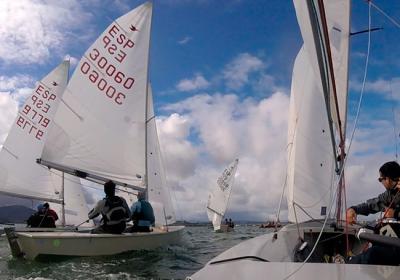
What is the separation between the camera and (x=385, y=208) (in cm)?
393

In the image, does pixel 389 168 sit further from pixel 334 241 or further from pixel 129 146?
pixel 129 146

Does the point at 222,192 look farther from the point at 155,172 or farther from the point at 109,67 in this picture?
the point at 109,67

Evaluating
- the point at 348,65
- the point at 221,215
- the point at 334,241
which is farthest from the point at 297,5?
the point at 221,215

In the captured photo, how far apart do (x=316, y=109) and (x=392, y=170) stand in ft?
28.7

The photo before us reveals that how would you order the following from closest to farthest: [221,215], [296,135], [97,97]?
[296,135], [97,97], [221,215]

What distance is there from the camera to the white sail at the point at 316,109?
16.3 feet

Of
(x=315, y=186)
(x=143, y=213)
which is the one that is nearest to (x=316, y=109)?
(x=315, y=186)

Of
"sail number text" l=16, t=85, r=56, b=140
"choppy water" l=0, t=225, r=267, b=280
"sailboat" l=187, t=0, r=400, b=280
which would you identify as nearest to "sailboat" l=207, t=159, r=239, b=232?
"sail number text" l=16, t=85, r=56, b=140

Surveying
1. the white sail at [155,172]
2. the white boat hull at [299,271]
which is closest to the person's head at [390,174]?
the white boat hull at [299,271]

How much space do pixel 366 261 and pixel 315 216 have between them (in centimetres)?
776

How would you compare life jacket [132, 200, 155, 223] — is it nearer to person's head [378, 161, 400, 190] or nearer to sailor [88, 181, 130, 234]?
sailor [88, 181, 130, 234]

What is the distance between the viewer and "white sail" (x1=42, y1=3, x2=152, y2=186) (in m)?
12.2

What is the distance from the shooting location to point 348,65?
530 centimetres

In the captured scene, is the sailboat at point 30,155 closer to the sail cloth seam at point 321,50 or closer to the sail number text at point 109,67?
the sail number text at point 109,67
